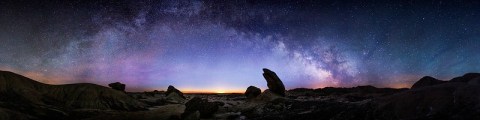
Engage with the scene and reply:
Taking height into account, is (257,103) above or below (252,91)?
below

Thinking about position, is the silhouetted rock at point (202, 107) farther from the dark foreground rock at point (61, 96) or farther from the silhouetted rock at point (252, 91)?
the silhouetted rock at point (252, 91)

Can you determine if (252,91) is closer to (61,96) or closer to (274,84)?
(274,84)

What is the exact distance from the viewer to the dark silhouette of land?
43.6 ft

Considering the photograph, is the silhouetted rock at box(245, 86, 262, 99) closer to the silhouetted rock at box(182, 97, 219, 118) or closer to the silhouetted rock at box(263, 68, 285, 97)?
the silhouetted rock at box(263, 68, 285, 97)

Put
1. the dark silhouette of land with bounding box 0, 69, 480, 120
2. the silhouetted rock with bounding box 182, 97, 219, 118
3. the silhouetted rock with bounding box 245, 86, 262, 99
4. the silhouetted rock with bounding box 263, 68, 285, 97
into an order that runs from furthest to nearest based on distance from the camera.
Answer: the silhouetted rock with bounding box 245, 86, 262, 99, the silhouetted rock with bounding box 263, 68, 285, 97, the silhouetted rock with bounding box 182, 97, 219, 118, the dark silhouette of land with bounding box 0, 69, 480, 120

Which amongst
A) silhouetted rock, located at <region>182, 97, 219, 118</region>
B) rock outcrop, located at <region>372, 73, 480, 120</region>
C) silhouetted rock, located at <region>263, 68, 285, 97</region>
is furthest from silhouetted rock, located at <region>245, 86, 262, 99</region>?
rock outcrop, located at <region>372, 73, 480, 120</region>

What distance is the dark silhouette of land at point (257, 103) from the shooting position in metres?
13.3

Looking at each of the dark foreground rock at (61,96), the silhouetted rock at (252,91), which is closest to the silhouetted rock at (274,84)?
the silhouetted rock at (252,91)

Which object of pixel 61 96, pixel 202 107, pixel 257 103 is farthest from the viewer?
pixel 257 103

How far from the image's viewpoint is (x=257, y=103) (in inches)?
1570

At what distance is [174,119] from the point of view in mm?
24547

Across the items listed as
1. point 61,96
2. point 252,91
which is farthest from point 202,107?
point 252,91

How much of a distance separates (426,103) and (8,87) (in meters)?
38.8

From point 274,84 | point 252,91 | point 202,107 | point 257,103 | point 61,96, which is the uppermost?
point 274,84
